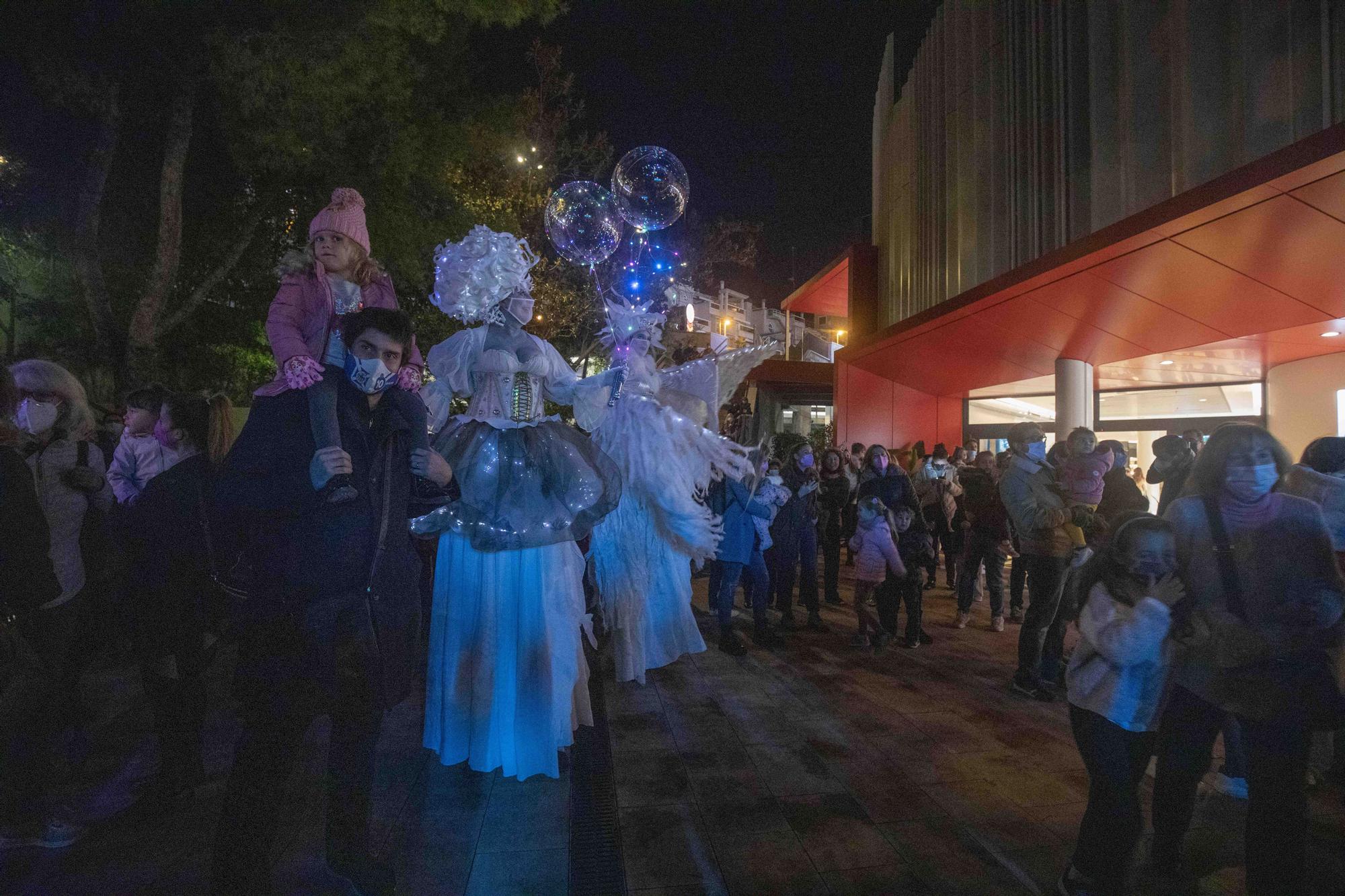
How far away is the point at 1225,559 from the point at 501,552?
2.64 meters

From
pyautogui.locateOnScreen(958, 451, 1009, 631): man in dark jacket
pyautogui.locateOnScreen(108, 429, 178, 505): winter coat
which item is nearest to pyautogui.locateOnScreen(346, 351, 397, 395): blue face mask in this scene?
pyautogui.locateOnScreen(108, 429, 178, 505): winter coat

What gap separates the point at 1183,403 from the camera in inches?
463

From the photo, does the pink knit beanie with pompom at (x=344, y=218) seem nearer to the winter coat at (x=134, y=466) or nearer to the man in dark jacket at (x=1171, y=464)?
the winter coat at (x=134, y=466)

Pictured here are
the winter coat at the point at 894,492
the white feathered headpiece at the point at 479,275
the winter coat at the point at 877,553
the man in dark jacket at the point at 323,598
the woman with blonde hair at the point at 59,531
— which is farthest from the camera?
the winter coat at the point at 894,492

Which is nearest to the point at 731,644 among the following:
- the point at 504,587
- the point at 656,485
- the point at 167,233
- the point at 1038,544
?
the point at 656,485

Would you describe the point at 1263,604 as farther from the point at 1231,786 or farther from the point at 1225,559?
the point at 1231,786

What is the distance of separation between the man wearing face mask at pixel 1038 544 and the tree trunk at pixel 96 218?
387 inches

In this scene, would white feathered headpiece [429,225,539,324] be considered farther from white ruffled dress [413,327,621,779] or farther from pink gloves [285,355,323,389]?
pink gloves [285,355,323,389]

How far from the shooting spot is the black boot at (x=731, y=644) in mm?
5301

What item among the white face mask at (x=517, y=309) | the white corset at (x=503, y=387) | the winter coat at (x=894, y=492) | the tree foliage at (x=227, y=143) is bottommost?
the winter coat at (x=894, y=492)

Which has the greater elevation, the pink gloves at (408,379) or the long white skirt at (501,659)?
the pink gloves at (408,379)

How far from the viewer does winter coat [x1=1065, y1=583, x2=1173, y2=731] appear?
222 centimetres

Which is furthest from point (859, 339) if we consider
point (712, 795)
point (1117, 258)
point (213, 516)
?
point (213, 516)

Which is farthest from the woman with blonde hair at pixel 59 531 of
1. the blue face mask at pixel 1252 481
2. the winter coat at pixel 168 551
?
the blue face mask at pixel 1252 481
